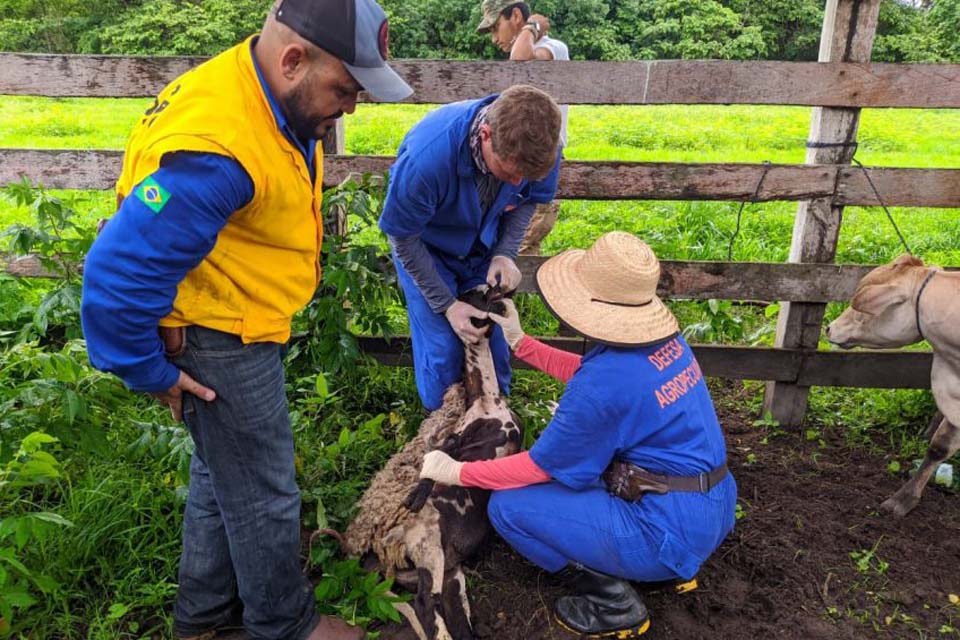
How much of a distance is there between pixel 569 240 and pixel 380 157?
10.9 feet

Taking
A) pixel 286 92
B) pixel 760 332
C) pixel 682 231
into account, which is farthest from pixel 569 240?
pixel 286 92

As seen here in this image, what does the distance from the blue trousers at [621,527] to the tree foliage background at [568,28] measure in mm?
22920

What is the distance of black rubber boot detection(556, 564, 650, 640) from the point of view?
2752 millimetres

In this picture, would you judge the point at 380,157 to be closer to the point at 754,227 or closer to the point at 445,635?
the point at 445,635

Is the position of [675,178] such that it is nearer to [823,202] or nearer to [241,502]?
[823,202]

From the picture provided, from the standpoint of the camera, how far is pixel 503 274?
347 centimetres

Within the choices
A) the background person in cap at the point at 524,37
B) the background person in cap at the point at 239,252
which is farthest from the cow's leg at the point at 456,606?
the background person in cap at the point at 524,37

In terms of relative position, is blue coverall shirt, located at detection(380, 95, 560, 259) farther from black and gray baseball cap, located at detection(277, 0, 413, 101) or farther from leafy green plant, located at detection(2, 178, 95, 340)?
leafy green plant, located at detection(2, 178, 95, 340)

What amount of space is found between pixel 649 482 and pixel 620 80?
80.4 inches

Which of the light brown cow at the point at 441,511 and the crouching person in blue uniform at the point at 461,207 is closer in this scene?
the crouching person in blue uniform at the point at 461,207

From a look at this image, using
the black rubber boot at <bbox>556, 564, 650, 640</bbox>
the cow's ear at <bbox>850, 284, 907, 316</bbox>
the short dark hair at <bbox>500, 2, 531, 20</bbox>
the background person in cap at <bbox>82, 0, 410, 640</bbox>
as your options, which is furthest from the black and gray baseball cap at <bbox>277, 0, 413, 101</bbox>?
the short dark hair at <bbox>500, 2, 531, 20</bbox>

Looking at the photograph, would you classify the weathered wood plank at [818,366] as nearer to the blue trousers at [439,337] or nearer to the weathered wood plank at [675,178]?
the blue trousers at [439,337]

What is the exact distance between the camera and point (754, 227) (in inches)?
285

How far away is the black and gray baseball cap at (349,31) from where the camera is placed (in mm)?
1836
